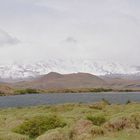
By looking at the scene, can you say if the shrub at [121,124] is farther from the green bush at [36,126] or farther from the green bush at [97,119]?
the green bush at [36,126]

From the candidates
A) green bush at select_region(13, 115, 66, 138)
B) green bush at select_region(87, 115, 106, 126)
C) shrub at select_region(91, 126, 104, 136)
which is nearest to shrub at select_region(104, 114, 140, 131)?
shrub at select_region(91, 126, 104, 136)

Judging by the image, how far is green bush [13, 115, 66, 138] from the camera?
2823cm

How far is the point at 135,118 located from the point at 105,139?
681 cm

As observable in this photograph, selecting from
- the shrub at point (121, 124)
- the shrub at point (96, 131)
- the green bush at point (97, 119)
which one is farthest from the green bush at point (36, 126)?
the shrub at point (96, 131)

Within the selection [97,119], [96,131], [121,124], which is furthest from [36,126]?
[121,124]

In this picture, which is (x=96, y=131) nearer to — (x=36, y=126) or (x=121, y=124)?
(x=121, y=124)

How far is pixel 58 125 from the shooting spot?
2997cm

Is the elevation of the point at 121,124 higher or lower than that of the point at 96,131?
higher

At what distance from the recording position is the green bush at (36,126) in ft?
92.6

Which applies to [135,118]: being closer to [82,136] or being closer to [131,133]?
[131,133]

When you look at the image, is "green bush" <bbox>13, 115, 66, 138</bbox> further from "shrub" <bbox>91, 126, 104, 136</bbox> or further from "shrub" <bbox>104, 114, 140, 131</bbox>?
"shrub" <bbox>91, 126, 104, 136</bbox>

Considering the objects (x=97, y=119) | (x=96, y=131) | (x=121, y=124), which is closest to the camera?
(x=96, y=131)

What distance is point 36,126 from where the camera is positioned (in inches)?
1139

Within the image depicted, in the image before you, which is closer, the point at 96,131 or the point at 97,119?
the point at 96,131
